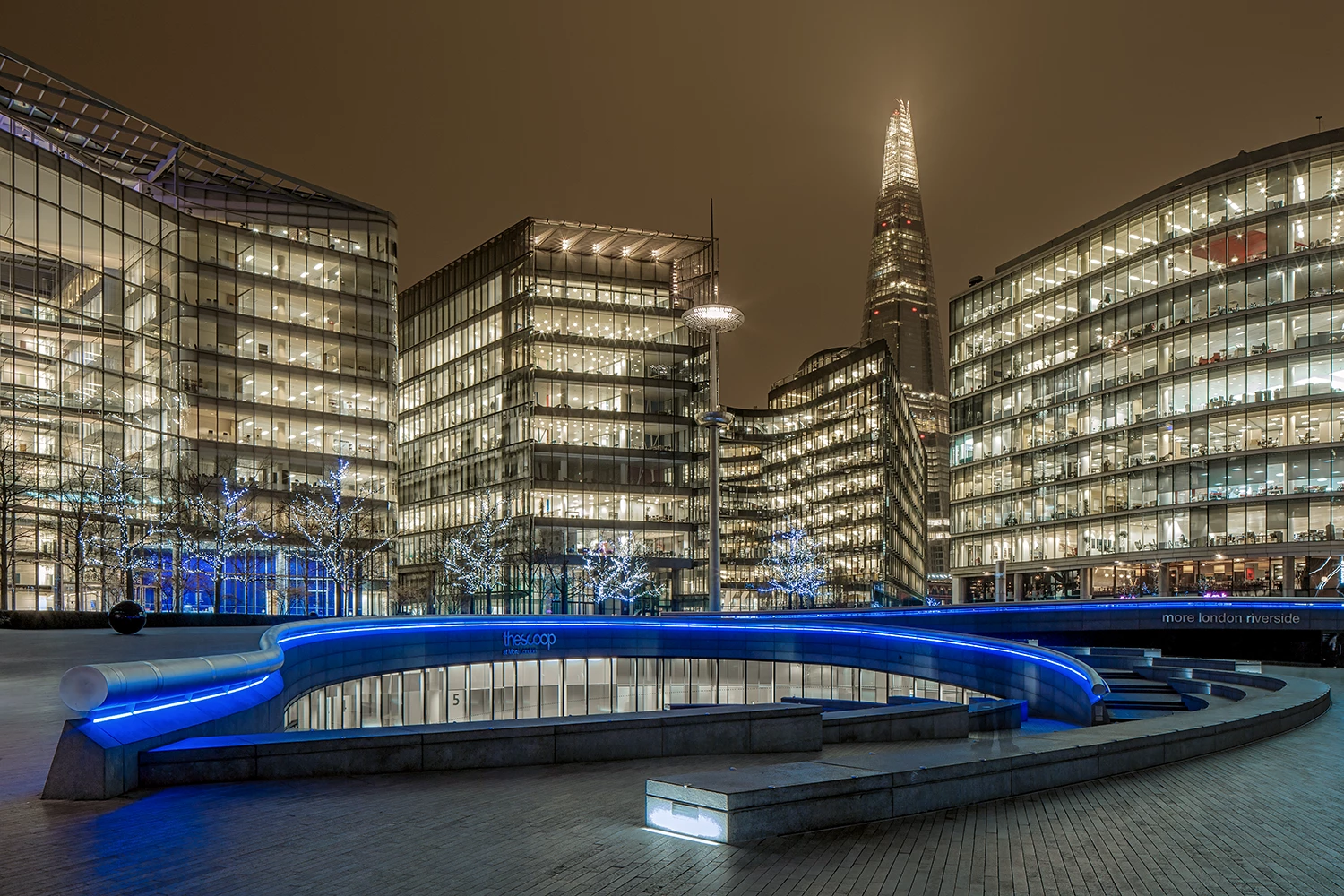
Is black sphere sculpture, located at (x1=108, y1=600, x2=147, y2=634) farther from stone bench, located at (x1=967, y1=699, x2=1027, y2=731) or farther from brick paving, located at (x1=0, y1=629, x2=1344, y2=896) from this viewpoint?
stone bench, located at (x1=967, y1=699, x2=1027, y2=731)

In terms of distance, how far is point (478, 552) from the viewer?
3570 inches

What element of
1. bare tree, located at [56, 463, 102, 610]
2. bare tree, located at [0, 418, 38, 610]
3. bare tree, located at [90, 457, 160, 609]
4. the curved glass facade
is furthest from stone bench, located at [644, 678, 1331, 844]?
bare tree, located at [56, 463, 102, 610]

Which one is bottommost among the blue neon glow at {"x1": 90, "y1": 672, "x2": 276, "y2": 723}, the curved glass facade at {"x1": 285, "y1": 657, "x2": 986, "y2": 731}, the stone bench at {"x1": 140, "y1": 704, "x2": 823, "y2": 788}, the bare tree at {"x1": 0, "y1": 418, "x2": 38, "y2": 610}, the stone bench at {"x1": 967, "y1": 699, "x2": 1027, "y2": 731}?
the curved glass facade at {"x1": 285, "y1": 657, "x2": 986, "y2": 731}

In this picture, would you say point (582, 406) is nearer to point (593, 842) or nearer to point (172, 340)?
point (172, 340)

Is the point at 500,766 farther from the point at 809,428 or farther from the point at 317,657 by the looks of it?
the point at 809,428

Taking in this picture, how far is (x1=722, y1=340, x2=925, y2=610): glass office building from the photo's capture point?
134 meters

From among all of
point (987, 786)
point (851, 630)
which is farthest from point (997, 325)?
point (987, 786)

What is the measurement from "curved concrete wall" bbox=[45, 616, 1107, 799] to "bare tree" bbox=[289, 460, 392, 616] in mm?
26446

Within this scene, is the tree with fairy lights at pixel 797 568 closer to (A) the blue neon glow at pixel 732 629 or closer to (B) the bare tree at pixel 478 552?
(B) the bare tree at pixel 478 552

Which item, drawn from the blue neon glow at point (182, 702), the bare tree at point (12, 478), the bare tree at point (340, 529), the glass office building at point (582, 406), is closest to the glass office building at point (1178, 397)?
the glass office building at point (582, 406)

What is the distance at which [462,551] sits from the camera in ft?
288

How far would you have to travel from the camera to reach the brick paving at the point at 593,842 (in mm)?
7910

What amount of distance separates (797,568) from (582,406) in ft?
130

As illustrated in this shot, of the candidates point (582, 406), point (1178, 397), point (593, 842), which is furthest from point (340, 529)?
point (1178, 397)
